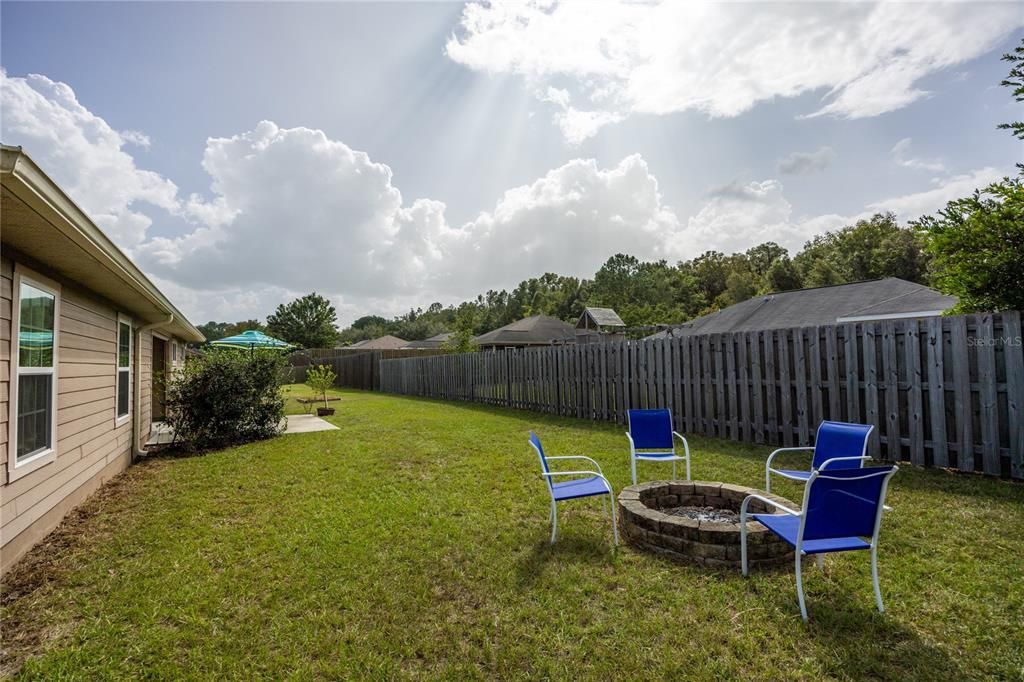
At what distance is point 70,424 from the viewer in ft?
14.2

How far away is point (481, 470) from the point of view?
5.87m

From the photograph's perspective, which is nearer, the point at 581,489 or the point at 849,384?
the point at 581,489

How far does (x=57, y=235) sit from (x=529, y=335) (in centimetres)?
2937

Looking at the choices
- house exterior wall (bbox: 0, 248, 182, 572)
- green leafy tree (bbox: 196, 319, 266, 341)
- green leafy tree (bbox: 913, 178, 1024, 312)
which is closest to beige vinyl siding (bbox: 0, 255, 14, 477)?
house exterior wall (bbox: 0, 248, 182, 572)

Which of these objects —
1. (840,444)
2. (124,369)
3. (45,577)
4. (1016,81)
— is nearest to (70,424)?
(45,577)

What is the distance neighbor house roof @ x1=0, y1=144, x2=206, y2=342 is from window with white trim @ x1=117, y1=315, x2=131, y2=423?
135 cm

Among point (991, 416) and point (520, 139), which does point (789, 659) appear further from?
point (520, 139)

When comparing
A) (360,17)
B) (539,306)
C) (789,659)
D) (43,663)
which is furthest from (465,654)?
(539,306)

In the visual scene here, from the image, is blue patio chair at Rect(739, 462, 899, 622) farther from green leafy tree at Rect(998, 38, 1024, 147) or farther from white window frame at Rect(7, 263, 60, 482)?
green leafy tree at Rect(998, 38, 1024, 147)

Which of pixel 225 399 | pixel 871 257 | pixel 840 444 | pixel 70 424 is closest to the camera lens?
pixel 840 444

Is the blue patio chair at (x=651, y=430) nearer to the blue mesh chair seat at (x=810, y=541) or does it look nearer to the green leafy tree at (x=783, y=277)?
the blue mesh chair seat at (x=810, y=541)

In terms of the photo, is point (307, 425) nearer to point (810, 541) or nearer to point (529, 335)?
point (810, 541)
